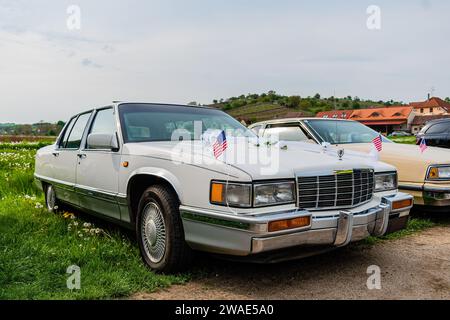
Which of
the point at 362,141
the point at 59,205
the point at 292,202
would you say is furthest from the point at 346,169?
the point at 59,205

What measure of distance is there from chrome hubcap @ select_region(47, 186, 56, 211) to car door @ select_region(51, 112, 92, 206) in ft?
1.02

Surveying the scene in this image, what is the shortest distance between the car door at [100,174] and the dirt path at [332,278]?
46.1 inches

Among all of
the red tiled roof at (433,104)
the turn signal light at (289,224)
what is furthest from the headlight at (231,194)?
the red tiled roof at (433,104)

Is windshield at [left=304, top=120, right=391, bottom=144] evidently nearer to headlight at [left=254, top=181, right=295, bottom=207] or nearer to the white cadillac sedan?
the white cadillac sedan

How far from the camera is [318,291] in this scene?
312 centimetres

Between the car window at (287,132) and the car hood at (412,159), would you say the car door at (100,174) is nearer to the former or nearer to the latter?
the car window at (287,132)

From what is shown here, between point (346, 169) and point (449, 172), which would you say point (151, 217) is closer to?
point (346, 169)

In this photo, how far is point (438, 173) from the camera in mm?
5176

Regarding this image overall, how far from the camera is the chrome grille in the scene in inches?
121

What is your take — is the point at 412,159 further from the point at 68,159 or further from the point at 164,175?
the point at 68,159

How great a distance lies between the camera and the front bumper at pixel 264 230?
2779 millimetres

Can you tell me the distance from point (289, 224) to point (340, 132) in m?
3.80

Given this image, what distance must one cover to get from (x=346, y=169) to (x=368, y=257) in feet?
4.03

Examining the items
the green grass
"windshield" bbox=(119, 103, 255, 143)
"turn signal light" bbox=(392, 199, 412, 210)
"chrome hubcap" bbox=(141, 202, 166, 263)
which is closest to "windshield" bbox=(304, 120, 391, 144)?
the green grass
